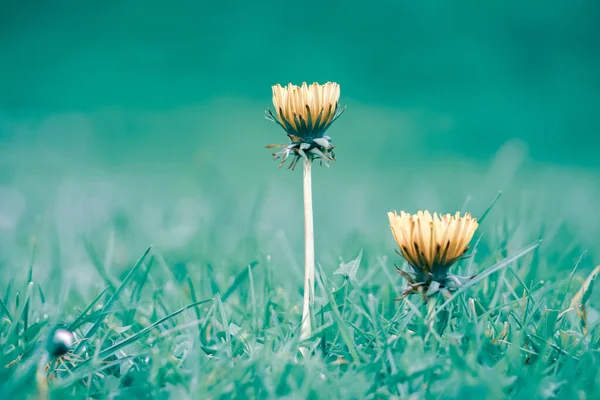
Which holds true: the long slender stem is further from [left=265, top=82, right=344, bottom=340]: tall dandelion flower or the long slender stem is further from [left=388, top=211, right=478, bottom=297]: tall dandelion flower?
[left=388, top=211, right=478, bottom=297]: tall dandelion flower

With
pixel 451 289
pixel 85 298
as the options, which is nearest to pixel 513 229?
pixel 451 289

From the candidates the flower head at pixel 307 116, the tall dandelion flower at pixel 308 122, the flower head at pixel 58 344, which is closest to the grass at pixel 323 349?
the flower head at pixel 58 344

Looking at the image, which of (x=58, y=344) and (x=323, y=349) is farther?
(x=323, y=349)

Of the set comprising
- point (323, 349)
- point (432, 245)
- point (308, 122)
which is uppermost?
point (308, 122)

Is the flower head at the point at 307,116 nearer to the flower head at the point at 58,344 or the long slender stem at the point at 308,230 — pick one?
the long slender stem at the point at 308,230

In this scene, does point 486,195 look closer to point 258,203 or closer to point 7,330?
point 258,203

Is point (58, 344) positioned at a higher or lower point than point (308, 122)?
lower

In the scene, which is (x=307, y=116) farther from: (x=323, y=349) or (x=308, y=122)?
(x=323, y=349)

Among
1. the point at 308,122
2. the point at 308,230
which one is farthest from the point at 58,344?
the point at 308,122
